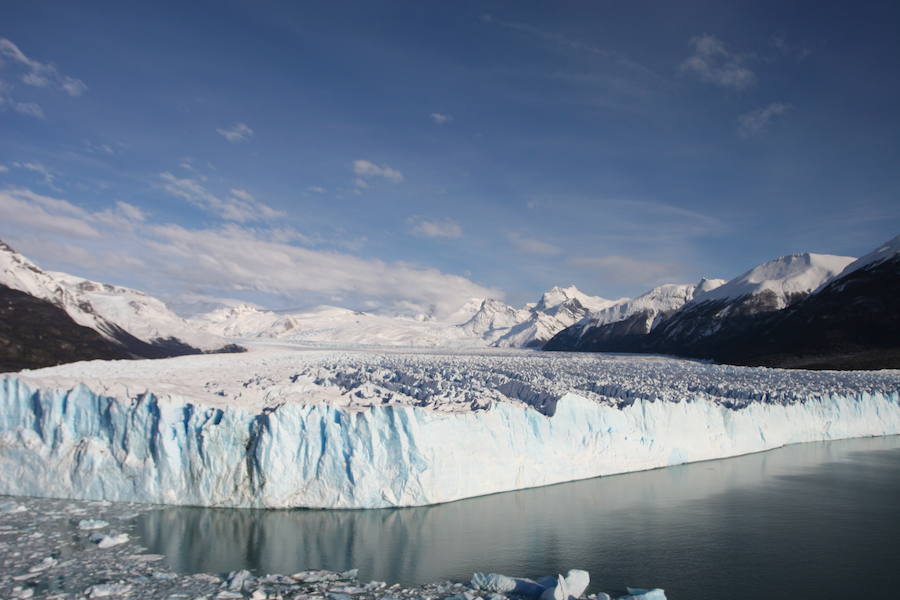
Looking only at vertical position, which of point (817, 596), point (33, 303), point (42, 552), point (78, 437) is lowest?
point (817, 596)

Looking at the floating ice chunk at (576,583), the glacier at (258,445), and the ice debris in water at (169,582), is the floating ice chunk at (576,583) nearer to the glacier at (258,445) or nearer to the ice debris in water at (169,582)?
the ice debris in water at (169,582)

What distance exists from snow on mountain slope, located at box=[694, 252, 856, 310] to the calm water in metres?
63.8

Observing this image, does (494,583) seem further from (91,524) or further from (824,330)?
(824,330)

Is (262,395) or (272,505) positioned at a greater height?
(262,395)

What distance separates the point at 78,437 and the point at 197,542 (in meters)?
4.67

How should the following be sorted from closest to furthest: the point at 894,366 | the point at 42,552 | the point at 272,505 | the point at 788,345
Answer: the point at 42,552 → the point at 272,505 → the point at 894,366 → the point at 788,345

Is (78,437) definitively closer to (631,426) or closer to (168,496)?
(168,496)


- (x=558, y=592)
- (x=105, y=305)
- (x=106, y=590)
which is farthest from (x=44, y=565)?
(x=105, y=305)

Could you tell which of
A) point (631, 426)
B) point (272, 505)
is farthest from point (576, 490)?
point (272, 505)

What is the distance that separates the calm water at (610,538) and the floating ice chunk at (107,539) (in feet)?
1.32

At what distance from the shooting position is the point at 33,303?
1718 inches

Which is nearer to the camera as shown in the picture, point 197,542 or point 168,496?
point 197,542

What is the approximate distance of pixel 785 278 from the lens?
2896 inches

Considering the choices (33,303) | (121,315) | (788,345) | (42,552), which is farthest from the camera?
(121,315)
